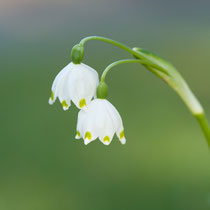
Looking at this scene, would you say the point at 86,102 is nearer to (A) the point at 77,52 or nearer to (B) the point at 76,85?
(B) the point at 76,85

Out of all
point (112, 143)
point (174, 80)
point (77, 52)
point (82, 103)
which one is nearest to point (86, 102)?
→ point (82, 103)

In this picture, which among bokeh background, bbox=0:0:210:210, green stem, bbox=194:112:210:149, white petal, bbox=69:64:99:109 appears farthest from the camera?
bokeh background, bbox=0:0:210:210

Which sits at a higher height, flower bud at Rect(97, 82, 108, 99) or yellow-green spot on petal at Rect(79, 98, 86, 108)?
flower bud at Rect(97, 82, 108, 99)

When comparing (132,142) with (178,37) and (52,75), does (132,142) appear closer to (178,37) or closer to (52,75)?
(52,75)

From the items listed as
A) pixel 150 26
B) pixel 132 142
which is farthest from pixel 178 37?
pixel 132 142

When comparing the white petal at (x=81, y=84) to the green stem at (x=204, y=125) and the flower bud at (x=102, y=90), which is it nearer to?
the flower bud at (x=102, y=90)

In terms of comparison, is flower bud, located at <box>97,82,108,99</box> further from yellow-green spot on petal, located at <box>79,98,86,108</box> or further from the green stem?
the green stem

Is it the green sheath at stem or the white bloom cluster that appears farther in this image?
the green sheath at stem

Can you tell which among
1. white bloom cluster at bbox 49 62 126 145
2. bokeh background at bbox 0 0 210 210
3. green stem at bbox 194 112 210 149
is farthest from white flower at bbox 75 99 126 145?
bokeh background at bbox 0 0 210 210
